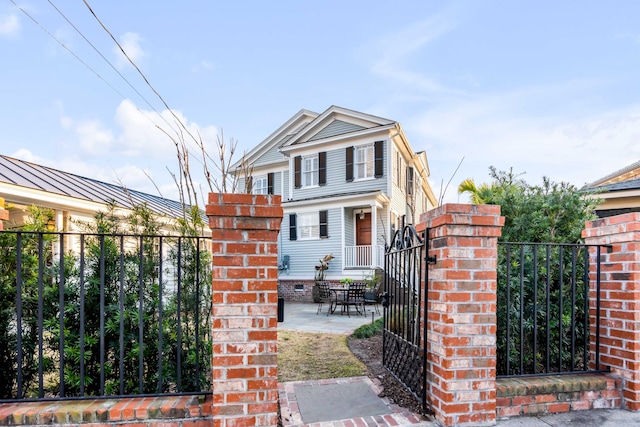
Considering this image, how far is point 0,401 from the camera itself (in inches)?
90.7

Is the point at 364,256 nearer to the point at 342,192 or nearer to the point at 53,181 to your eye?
the point at 342,192

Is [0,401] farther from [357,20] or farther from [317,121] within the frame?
[317,121]

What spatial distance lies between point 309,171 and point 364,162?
2.58 metres

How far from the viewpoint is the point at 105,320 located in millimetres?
2541

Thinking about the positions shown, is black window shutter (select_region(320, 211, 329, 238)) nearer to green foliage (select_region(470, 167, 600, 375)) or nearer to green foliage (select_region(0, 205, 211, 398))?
green foliage (select_region(470, 167, 600, 375))

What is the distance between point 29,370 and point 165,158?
222cm

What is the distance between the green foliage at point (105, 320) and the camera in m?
2.48

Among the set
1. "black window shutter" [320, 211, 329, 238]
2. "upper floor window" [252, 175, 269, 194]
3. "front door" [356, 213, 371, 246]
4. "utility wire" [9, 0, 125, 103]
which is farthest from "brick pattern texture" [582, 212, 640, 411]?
"upper floor window" [252, 175, 269, 194]

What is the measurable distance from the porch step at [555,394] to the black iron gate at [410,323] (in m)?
0.60

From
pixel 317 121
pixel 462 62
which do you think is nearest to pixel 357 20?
pixel 462 62

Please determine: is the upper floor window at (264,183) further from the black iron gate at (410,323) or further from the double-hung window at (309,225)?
the black iron gate at (410,323)

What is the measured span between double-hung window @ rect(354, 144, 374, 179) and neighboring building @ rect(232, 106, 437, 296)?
0.04 m

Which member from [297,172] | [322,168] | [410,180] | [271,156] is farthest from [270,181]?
[410,180]

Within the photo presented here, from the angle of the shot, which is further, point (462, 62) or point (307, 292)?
point (307, 292)
